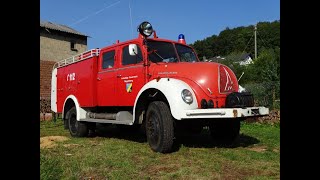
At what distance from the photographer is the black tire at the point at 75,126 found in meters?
8.93

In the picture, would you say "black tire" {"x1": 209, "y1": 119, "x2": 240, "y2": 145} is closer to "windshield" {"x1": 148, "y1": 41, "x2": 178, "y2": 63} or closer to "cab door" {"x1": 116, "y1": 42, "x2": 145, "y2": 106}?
"windshield" {"x1": 148, "y1": 41, "x2": 178, "y2": 63}

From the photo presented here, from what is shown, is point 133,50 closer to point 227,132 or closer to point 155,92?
point 155,92

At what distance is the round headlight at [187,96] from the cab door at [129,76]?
131 centimetres

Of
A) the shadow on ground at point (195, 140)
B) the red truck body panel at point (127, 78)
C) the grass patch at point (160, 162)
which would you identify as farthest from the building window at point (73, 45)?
the grass patch at point (160, 162)

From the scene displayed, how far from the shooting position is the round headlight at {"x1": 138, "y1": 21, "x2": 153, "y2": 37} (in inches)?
267

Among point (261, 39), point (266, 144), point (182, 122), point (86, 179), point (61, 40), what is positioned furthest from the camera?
point (261, 39)

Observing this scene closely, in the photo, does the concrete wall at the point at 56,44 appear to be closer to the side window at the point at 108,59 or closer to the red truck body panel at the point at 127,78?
the red truck body panel at the point at 127,78

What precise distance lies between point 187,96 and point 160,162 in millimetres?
1201

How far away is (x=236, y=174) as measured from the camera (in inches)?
175

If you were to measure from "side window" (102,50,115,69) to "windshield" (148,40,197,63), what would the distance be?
3.69ft

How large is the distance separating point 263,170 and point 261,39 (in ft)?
181
